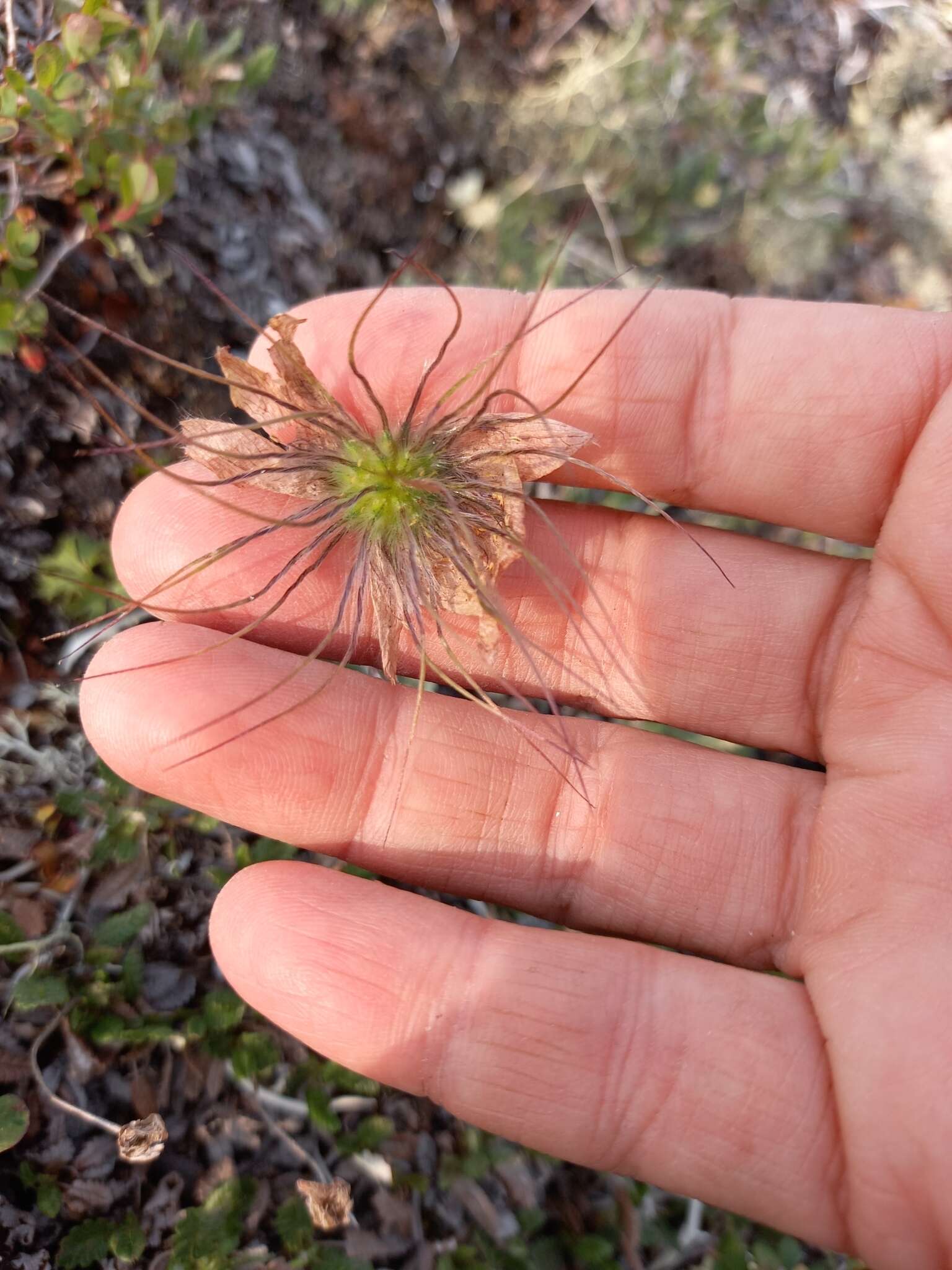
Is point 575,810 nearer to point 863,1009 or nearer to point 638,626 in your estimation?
point 638,626

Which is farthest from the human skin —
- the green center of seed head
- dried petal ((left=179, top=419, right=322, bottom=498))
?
the green center of seed head

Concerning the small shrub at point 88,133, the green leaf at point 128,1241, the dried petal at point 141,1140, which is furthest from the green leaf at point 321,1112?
the small shrub at point 88,133

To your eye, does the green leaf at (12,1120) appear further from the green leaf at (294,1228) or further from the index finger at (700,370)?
the index finger at (700,370)

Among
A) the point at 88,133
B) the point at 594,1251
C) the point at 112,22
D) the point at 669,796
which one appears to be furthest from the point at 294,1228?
the point at 112,22

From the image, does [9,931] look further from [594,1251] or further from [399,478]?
[594,1251]

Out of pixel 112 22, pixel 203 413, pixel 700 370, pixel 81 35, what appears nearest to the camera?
pixel 81 35

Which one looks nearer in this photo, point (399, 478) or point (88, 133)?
point (399, 478)
